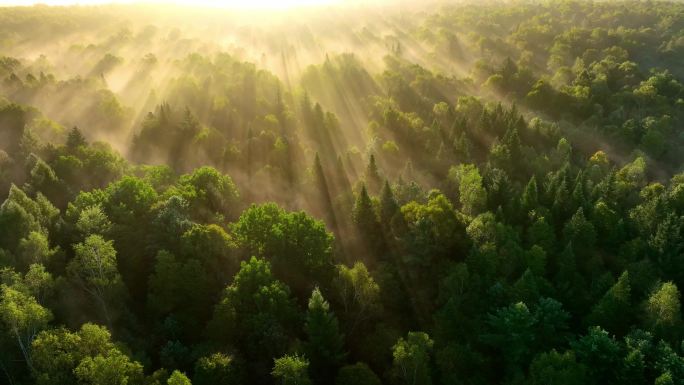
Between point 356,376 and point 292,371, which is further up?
point 292,371

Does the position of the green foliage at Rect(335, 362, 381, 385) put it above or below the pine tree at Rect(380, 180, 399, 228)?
below

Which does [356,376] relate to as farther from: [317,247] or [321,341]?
[317,247]

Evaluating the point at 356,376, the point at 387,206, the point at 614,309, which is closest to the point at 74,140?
the point at 387,206

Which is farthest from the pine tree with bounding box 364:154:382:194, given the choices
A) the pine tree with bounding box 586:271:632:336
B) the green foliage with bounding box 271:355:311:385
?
the green foliage with bounding box 271:355:311:385

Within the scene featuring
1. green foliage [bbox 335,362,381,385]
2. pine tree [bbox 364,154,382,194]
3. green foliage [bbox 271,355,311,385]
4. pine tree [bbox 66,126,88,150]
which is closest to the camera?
green foliage [bbox 271,355,311,385]

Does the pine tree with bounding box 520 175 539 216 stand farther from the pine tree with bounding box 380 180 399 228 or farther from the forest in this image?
the pine tree with bounding box 380 180 399 228

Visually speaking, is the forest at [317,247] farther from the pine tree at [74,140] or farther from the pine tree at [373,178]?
the pine tree at [74,140]

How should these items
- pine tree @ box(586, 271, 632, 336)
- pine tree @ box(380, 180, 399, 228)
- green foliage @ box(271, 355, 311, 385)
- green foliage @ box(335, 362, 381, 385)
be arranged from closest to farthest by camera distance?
green foliage @ box(271, 355, 311, 385), green foliage @ box(335, 362, 381, 385), pine tree @ box(586, 271, 632, 336), pine tree @ box(380, 180, 399, 228)

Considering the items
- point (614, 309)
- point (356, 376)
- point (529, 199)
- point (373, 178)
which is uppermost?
point (373, 178)

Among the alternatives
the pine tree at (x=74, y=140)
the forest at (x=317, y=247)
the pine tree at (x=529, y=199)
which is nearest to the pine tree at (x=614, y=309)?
the forest at (x=317, y=247)
